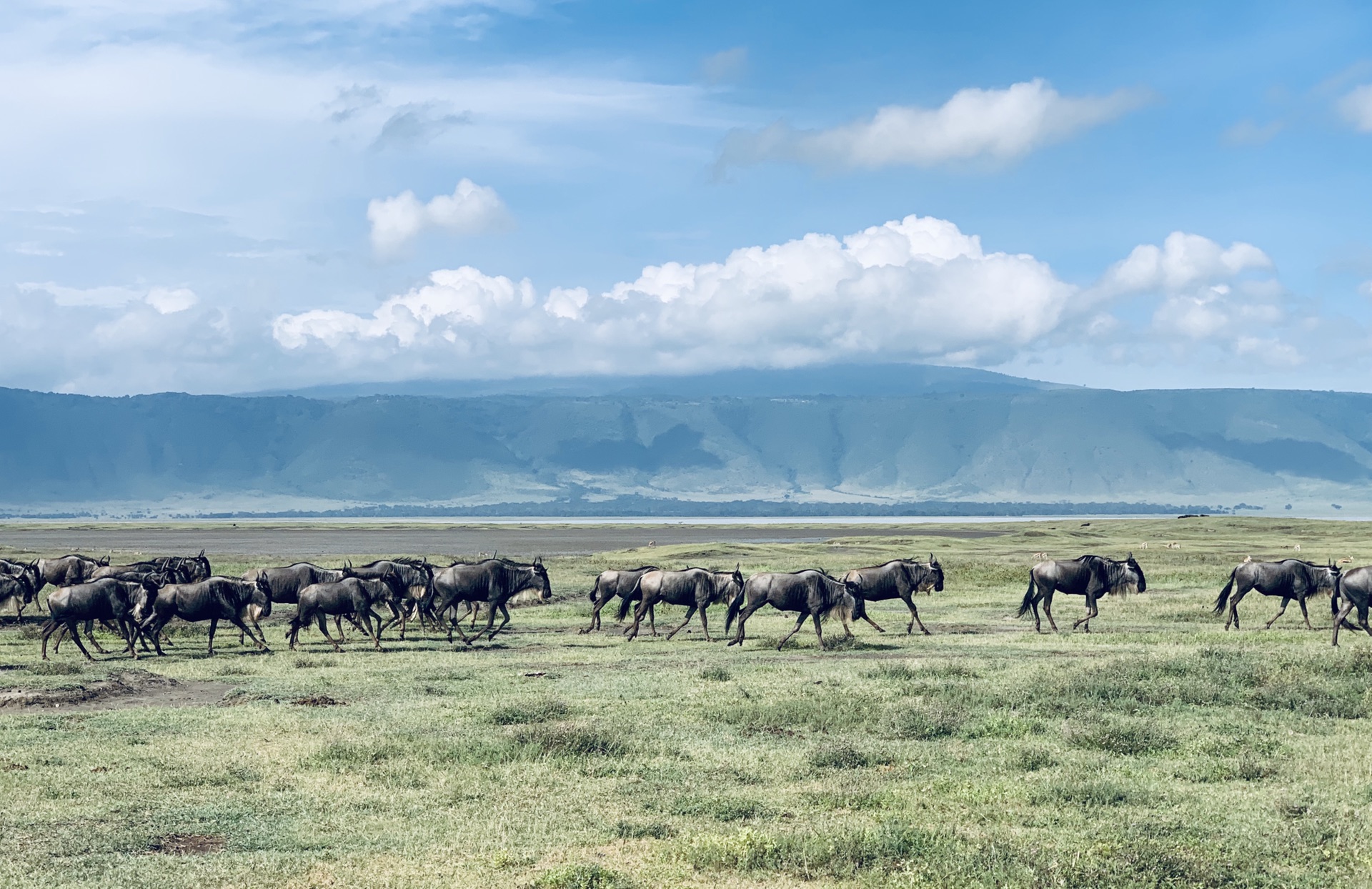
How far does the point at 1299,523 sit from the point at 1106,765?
426ft

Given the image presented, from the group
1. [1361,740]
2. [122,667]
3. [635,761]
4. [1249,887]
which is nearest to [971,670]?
[1361,740]

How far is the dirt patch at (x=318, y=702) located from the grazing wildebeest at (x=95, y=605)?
8659mm

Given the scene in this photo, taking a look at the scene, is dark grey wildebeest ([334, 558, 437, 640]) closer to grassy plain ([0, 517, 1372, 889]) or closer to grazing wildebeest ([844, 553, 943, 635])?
grassy plain ([0, 517, 1372, 889])

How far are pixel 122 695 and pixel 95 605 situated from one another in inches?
266

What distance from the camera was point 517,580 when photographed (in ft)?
111

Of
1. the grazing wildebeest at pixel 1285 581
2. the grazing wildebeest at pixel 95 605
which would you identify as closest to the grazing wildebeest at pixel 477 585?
Result: the grazing wildebeest at pixel 95 605

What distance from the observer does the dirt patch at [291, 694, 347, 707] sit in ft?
68.7

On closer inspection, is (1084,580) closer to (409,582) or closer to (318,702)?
(409,582)

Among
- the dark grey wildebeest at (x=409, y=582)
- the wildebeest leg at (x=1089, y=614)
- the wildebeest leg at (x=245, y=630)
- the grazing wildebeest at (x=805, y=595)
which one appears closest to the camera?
the grazing wildebeest at (x=805, y=595)

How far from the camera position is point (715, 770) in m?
15.8

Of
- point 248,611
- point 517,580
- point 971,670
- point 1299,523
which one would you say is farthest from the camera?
point 1299,523

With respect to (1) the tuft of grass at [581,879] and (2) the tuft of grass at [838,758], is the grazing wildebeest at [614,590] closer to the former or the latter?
(2) the tuft of grass at [838,758]

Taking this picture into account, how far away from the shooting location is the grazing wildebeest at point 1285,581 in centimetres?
3228

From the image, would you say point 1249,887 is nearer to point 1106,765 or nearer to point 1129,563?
point 1106,765
